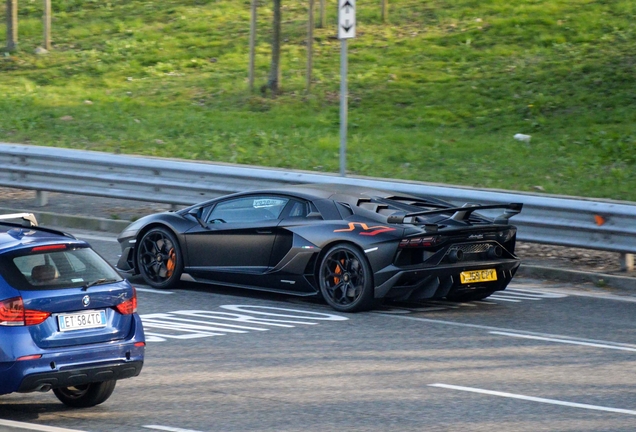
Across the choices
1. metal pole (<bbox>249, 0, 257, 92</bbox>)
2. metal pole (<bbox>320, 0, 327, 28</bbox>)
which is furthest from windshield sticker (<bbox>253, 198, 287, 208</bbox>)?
metal pole (<bbox>320, 0, 327, 28</bbox>)

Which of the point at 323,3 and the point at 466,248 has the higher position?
the point at 323,3

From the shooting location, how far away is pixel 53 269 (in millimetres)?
6949

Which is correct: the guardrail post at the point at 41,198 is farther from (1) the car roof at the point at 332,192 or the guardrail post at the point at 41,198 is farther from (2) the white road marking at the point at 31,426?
(2) the white road marking at the point at 31,426

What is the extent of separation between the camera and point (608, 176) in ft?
59.7

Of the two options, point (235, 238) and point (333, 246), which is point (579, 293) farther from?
point (235, 238)

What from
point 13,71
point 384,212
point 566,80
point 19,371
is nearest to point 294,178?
point 384,212

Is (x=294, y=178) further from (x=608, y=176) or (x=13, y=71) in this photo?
(x=13, y=71)

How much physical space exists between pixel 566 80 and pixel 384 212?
48.2ft

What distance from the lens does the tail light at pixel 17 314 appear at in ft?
21.5

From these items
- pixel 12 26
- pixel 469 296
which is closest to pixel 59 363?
pixel 469 296

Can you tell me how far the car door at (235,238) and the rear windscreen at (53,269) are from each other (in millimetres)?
4052

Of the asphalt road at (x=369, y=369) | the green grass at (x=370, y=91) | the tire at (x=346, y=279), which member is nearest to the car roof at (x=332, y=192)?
the tire at (x=346, y=279)

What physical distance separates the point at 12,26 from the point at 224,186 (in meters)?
16.2

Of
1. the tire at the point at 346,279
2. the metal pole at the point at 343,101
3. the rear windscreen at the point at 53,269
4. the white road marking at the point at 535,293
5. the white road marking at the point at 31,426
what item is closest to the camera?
the white road marking at the point at 31,426
